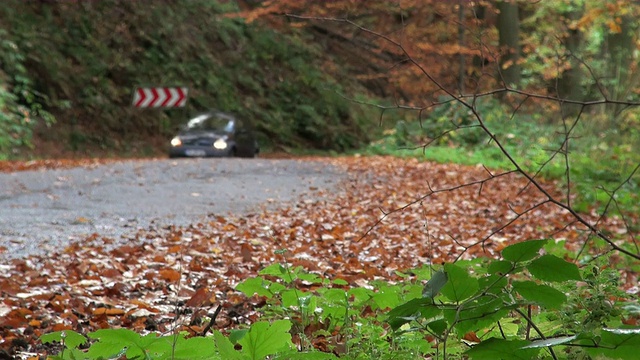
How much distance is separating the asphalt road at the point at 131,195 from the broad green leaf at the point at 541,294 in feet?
16.6

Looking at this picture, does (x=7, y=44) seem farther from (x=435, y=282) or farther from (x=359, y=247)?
(x=435, y=282)

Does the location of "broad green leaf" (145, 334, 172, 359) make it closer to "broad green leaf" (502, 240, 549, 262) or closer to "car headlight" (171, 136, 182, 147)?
"broad green leaf" (502, 240, 549, 262)

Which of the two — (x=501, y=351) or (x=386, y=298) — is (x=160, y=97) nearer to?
(x=386, y=298)

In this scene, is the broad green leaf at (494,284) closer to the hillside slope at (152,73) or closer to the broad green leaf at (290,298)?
the broad green leaf at (290,298)

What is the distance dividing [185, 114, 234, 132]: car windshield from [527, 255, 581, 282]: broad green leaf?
17843 millimetres

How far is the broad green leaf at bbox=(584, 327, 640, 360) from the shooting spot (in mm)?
1603

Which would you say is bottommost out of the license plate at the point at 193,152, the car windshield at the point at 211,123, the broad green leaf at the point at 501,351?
the license plate at the point at 193,152

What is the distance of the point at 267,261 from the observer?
5.76m

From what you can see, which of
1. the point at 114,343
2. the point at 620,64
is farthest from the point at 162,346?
the point at 620,64

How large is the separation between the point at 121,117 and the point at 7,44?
12.0 feet

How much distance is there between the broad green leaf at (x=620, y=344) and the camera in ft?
5.26

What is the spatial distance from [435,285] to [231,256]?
4373mm

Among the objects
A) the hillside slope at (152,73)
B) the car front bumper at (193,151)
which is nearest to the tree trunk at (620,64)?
the hillside slope at (152,73)

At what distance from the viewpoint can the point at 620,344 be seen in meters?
1.63
